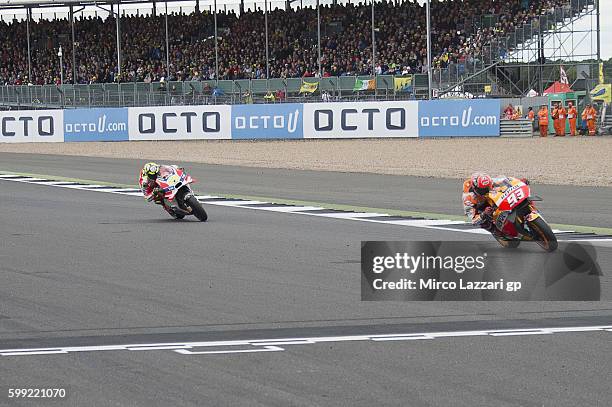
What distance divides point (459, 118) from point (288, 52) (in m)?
17.3

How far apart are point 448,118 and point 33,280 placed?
2829cm

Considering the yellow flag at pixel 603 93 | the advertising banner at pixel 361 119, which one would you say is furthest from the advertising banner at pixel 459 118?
the yellow flag at pixel 603 93

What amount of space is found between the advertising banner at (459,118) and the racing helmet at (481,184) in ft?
83.5

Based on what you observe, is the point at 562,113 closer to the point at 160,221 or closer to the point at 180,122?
the point at 180,122

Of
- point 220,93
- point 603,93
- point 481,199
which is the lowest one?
point 481,199

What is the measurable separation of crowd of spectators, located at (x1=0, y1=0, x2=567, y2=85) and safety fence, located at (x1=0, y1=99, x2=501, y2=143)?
24.3 feet

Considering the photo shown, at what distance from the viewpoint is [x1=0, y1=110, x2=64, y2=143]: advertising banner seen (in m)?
40.1

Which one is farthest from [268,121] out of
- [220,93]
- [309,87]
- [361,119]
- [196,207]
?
[196,207]

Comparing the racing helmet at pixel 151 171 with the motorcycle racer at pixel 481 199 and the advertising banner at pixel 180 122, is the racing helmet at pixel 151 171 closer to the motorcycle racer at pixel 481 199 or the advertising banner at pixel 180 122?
the motorcycle racer at pixel 481 199

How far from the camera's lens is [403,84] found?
43.1 m

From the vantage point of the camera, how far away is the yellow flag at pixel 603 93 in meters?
41.2

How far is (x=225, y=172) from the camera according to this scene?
92.7 feet

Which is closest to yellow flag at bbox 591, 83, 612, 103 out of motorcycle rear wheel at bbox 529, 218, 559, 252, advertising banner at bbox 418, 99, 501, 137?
advertising banner at bbox 418, 99, 501, 137

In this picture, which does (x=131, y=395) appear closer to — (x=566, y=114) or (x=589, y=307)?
(x=589, y=307)
